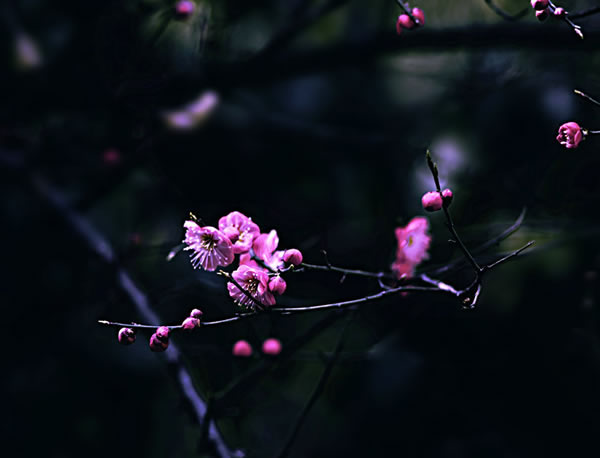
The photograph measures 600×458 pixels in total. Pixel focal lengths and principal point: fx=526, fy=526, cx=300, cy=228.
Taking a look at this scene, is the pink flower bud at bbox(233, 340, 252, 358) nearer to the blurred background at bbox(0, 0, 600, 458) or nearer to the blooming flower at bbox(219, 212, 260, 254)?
the blurred background at bbox(0, 0, 600, 458)

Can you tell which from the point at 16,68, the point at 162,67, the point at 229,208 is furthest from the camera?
the point at 16,68

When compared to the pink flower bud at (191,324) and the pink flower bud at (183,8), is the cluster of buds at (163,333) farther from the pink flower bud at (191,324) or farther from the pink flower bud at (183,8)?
the pink flower bud at (183,8)

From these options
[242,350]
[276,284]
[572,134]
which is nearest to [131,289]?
[242,350]

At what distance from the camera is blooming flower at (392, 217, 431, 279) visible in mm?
1211

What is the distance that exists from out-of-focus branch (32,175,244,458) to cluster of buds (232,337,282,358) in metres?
0.15

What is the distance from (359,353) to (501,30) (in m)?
1.34

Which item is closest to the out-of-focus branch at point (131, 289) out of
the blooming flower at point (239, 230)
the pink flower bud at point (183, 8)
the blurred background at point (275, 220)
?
the blurred background at point (275, 220)

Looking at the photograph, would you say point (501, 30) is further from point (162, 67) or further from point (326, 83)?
point (326, 83)

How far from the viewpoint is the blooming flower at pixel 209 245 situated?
87 cm

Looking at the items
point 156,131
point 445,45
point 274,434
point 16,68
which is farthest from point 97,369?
point 445,45

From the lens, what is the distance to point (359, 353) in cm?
129

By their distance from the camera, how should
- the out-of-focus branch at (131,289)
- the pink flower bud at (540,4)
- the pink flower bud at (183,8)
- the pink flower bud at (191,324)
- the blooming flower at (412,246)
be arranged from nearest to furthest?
the pink flower bud at (191,324)
the pink flower bud at (540,4)
the out-of-focus branch at (131,289)
the blooming flower at (412,246)
the pink flower bud at (183,8)

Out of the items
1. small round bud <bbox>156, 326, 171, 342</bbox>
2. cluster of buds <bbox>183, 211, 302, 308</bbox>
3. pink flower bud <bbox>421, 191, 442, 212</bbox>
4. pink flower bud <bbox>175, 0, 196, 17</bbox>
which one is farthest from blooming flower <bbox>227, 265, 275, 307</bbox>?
pink flower bud <bbox>175, 0, 196, 17</bbox>

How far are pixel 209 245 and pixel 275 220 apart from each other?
0.71 metres
